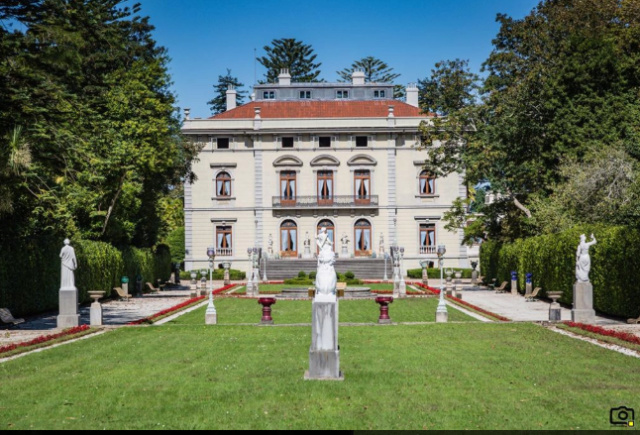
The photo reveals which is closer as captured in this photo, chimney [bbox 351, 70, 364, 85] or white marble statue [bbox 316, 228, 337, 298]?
white marble statue [bbox 316, 228, 337, 298]

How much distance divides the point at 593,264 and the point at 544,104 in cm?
1186

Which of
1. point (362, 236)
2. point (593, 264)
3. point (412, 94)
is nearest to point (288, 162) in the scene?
point (362, 236)

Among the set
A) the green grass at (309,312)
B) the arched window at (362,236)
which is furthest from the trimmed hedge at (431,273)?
the green grass at (309,312)

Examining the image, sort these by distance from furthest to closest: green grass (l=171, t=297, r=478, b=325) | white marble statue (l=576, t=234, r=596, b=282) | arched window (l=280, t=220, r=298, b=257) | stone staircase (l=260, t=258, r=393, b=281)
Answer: arched window (l=280, t=220, r=298, b=257)
stone staircase (l=260, t=258, r=393, b=281)
green grass (l=171, t=297, r=478, b=325)
white marble statue (l=576, t=234, r=596, b=282)

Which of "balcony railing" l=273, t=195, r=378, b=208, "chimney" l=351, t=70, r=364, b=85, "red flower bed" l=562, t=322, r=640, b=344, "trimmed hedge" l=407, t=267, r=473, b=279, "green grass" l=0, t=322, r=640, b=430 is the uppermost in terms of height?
"chimney" l=351, t=70, r=364, b=85

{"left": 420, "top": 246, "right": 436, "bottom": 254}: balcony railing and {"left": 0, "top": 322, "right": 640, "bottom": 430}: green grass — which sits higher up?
{"left": 420, "top": 246, "right": 436, "bottom": 254}: balcony railing

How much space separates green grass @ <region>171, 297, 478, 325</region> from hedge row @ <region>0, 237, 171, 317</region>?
4.93 m

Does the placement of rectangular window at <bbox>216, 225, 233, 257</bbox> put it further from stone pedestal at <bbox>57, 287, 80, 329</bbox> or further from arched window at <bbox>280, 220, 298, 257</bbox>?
stone pedestal at <bbox>57, 287, 80, 329</bbox>

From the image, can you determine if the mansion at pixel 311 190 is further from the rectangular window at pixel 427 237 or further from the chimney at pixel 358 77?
the chimney at pixel 358 77

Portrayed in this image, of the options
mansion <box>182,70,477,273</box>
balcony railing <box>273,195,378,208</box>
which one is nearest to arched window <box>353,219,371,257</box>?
mansion <box>182,70,477,273</box>

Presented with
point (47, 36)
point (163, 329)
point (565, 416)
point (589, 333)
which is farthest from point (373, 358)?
point (47, 36)

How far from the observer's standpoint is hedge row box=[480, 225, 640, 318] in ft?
72.5

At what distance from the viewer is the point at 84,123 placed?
2014 cm

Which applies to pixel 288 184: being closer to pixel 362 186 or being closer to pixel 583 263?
pixel 362 186
